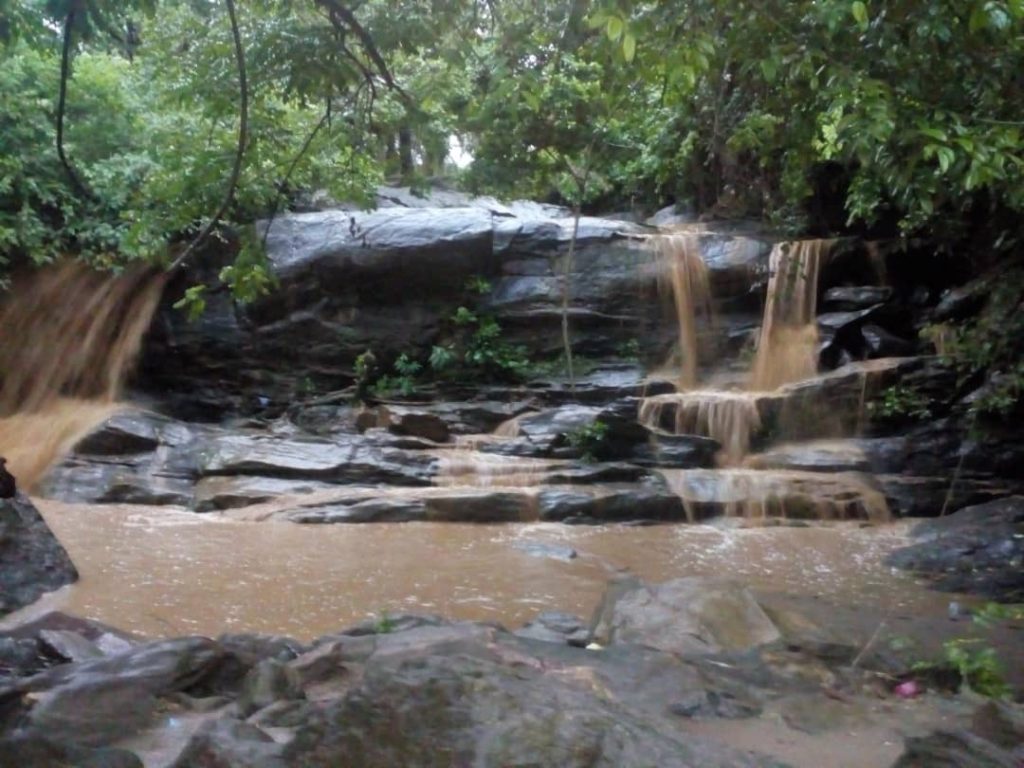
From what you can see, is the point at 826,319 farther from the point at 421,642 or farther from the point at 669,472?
the point at 421,642

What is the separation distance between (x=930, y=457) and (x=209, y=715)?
997 centimetres

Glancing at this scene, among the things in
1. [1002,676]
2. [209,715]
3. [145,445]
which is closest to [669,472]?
[145,445]

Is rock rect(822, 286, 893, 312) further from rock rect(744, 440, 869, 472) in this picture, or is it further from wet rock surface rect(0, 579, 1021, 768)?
wet rock surface rect(0, 579, 1021, 768)

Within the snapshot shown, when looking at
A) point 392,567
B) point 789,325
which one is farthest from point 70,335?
point 789,325

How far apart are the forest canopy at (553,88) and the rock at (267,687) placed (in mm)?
1658

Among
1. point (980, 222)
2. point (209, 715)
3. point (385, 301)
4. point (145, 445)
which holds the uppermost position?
point (980, 222)

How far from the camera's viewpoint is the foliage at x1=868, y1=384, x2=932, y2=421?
12000 mm

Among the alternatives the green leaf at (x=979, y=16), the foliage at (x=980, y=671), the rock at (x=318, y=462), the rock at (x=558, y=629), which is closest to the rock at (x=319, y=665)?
the rock at (x=558, y=629)

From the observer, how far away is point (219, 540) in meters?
8.95

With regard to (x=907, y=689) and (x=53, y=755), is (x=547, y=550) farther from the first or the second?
(x=53, y=755)

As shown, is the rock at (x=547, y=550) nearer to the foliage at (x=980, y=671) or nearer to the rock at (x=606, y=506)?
the rock at (x=606, y=506)

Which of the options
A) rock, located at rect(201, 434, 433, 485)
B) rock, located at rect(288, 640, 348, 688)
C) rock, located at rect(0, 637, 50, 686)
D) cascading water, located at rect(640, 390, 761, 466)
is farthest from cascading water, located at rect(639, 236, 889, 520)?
rock, located at rect(0, 637, 50, 686)

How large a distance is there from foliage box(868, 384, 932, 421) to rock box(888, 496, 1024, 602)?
2.77 m

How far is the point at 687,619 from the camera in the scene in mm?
5160
